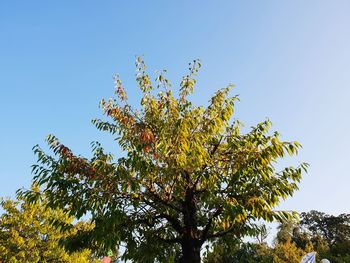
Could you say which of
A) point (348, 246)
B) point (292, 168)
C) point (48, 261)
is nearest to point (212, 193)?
point (292, 168)

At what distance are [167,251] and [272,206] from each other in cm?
412

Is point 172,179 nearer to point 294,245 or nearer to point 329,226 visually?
point 294,245

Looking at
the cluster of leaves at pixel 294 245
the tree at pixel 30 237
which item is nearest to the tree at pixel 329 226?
the cluster of leaves at pixel 294 245

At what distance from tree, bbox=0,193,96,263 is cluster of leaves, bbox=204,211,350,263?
35.1 feet

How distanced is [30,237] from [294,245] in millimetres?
36195

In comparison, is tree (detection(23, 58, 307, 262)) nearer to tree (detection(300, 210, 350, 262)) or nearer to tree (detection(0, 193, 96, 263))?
tree (detection(0, 193, 96, 263))

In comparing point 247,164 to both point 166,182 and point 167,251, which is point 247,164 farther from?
point 167,251

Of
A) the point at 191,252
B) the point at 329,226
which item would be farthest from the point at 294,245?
the point at 329,226

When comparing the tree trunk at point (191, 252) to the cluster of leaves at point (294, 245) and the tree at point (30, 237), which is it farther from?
the tree at point (30, 237)

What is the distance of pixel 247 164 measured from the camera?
32.8 feet

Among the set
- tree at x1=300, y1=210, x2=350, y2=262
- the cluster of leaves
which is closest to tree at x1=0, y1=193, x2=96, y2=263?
the cluster of leaves

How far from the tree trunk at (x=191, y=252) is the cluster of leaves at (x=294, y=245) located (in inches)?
71.4

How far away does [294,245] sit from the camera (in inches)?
1812

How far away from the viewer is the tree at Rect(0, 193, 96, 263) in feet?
72.6
